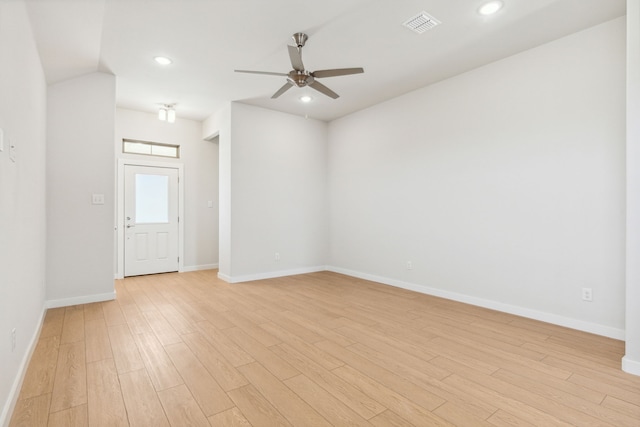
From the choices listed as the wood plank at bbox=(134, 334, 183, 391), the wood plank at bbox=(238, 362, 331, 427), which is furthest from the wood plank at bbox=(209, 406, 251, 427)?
the wood plank at bbox=(134, 334, 183, 391)

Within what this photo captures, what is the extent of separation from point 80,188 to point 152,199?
A: 1.87 metres

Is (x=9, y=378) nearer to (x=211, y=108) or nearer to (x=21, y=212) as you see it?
(x=21, y=212)

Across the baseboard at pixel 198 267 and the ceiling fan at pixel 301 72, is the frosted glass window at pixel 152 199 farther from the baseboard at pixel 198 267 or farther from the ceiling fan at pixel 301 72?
the ceiling fan at pixel 301 72

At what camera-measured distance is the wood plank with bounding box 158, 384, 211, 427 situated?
168 centimetres

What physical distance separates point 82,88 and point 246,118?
2194mm

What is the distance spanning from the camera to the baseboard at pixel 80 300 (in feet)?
12.0

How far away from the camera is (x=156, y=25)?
2.91 meters

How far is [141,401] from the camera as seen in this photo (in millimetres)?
1874

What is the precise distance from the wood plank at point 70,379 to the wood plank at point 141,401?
23 centimetres

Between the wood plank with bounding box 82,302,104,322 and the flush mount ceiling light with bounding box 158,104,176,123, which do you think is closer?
the wood plank with bounding box 82,302,104,322

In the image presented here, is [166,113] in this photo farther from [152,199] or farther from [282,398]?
[282,398]

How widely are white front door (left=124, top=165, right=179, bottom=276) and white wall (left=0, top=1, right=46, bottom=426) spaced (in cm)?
232

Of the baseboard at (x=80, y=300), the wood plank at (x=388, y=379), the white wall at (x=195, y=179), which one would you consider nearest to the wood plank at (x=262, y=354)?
the wood plank at (x=388, y=379)

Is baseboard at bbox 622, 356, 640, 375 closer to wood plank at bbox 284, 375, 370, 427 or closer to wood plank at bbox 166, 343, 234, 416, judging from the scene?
wood plank at bbox 284, 375, 370, 427
